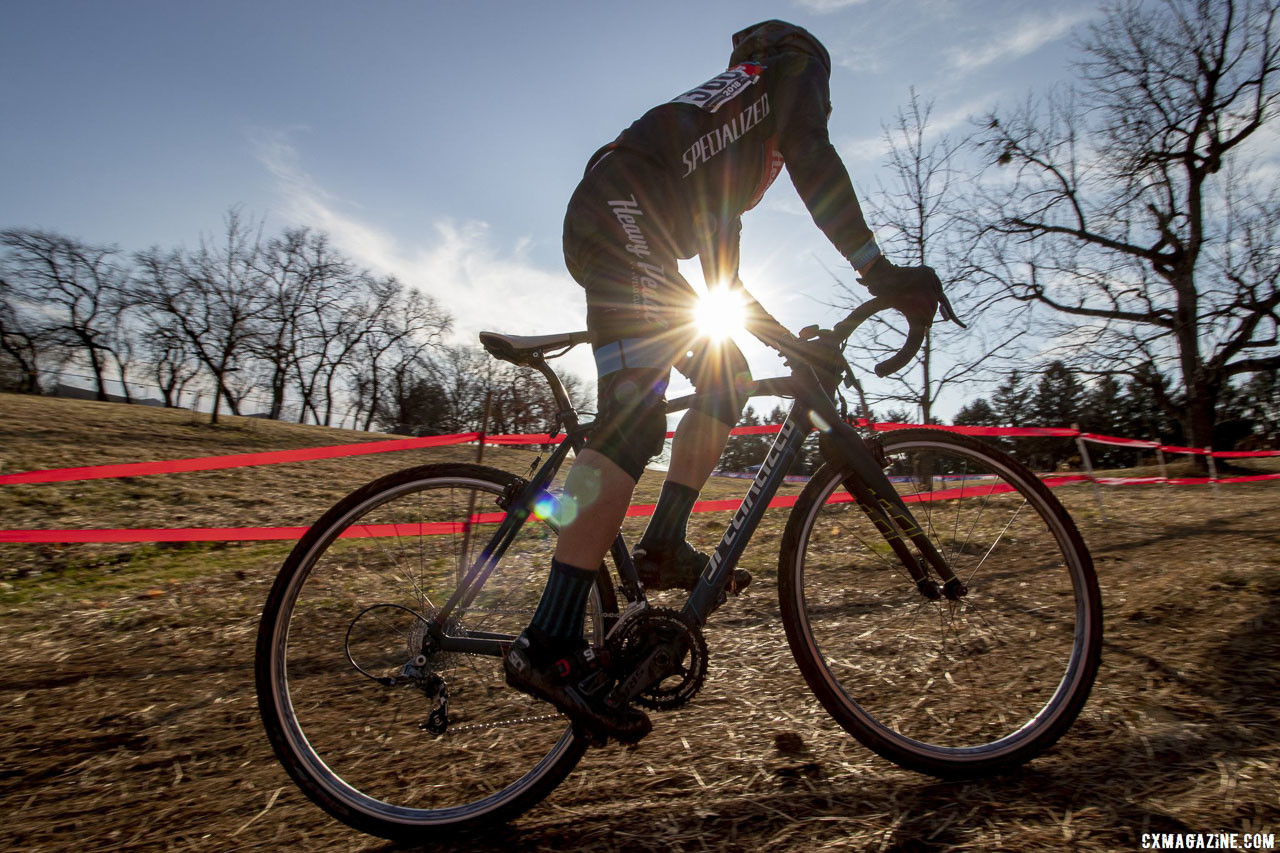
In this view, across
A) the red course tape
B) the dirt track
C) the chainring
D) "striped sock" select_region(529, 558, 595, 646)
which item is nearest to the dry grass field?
the dirt track

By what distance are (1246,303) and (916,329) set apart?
72.2 feet

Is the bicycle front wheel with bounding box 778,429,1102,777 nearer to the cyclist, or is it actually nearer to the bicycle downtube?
the cyclist

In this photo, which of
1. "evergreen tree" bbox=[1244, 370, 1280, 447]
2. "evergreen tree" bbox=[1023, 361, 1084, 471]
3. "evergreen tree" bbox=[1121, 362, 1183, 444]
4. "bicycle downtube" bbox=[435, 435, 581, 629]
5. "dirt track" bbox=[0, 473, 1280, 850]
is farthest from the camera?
"evergreen tree" bbox=[1244, 370, 1280, 447]

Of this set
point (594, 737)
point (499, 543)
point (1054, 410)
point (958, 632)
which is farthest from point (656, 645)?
point (1054, 410)

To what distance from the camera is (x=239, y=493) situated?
9.29m

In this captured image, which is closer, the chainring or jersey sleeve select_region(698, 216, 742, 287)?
the chainring

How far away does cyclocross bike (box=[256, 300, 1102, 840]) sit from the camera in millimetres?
1870

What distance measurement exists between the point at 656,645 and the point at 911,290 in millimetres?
1338

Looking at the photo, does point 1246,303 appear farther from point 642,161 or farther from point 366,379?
point 366,379

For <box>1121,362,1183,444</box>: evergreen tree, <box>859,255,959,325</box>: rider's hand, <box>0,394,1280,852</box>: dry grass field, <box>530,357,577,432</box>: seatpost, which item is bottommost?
<box>0,394,1280,852</box>: dry grass field

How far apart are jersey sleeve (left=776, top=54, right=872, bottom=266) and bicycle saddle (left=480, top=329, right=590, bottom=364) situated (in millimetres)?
870

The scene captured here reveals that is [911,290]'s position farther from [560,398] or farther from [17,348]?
[17,348]

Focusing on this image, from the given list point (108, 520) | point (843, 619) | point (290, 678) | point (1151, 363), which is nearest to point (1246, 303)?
point (1151, 363)

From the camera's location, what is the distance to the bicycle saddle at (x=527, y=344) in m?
2.03
